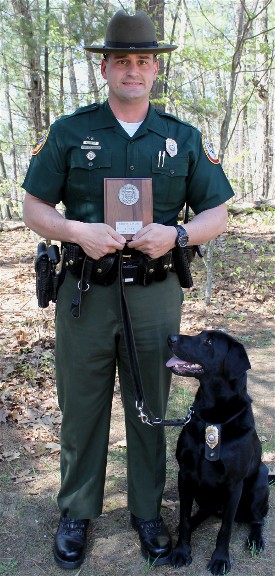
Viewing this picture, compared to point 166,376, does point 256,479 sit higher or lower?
lower

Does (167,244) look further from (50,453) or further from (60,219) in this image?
(50,453)

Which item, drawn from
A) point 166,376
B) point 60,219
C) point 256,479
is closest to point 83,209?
point 60,219

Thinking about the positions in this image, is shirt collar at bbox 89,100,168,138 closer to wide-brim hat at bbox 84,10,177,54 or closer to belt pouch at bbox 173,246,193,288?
wide-brim hat at bbox 84,10,177,54

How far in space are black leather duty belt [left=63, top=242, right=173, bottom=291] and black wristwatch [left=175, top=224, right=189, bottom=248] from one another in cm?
9

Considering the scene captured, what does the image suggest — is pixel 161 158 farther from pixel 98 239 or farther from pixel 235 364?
pixel 235 364

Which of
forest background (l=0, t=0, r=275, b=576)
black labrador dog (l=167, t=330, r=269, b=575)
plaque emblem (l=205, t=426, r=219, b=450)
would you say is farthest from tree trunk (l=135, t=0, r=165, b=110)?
plaque emblem (l=205, t=426, r=219, b=450)

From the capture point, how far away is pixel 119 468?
3.40 m

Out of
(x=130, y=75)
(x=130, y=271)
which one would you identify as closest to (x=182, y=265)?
(x=130, y=271)

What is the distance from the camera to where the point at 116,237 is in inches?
83.2

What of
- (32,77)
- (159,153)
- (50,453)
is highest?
(32,77)

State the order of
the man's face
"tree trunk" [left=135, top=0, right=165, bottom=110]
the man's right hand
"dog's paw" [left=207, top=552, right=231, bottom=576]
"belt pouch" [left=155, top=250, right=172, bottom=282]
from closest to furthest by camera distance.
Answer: the man's right hand → the man's face → "belt pouch" [left=155, top=250, right=172, bottom=282] → "dog's paw" [left=207, top=552, right=231, bottom=576] → "tree trunk" [left=135, top=0, right=165, bottom=110]

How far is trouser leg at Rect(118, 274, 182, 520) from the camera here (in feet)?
7.82

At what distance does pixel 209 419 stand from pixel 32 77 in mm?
6284

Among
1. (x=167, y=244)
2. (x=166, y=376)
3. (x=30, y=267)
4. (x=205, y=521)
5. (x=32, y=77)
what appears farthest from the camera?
(x=30, y=267)
